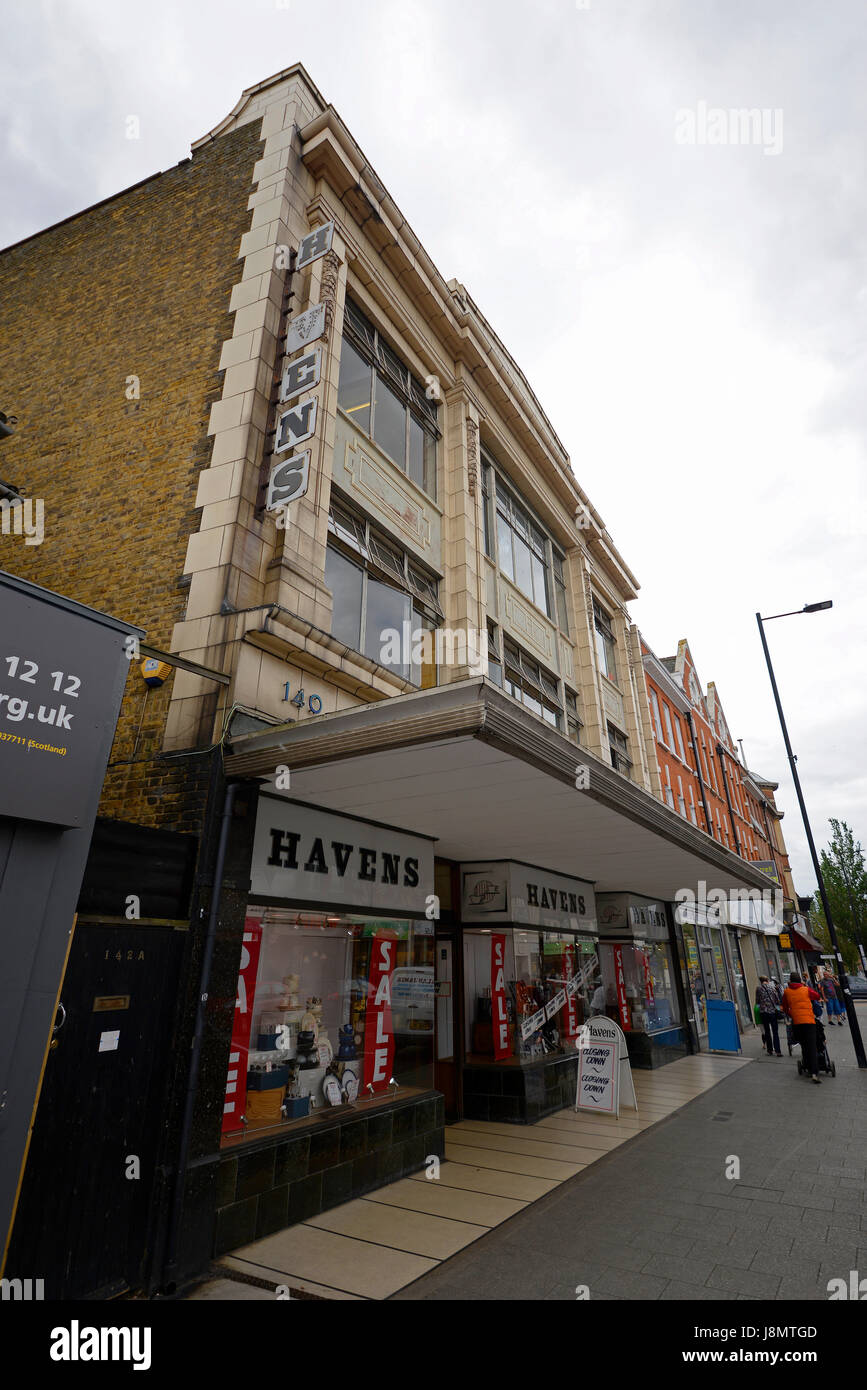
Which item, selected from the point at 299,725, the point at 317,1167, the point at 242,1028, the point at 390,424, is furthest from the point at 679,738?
the point at 299,725

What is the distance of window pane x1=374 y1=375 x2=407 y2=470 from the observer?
435 inches

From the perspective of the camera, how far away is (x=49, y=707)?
3801mm

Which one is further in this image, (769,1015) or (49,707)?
(769,1015)

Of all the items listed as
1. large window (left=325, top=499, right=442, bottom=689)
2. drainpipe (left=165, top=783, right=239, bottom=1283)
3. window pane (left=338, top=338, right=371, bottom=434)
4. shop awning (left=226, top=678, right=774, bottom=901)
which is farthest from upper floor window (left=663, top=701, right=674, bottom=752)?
drainpipe (left=165, top=783, right=239, bottom=1283)

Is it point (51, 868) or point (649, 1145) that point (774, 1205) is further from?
point (51, 868)

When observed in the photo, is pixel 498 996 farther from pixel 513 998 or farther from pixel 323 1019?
pixel 323 1019

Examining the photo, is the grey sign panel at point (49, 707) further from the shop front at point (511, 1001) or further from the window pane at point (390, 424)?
the window pane at point (390, 424)

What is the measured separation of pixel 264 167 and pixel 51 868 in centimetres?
1084

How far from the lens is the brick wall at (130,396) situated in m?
7.32

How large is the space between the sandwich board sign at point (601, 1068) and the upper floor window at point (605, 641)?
35.7ft

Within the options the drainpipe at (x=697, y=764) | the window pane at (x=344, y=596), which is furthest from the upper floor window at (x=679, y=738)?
the window pane at (x=344, y=596)

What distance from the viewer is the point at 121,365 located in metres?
9.97

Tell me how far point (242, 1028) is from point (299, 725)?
2792 mm

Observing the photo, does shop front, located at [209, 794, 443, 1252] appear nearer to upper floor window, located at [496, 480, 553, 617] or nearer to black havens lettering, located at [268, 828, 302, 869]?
black havens lettering, located at [268, 828, 302, 869]
